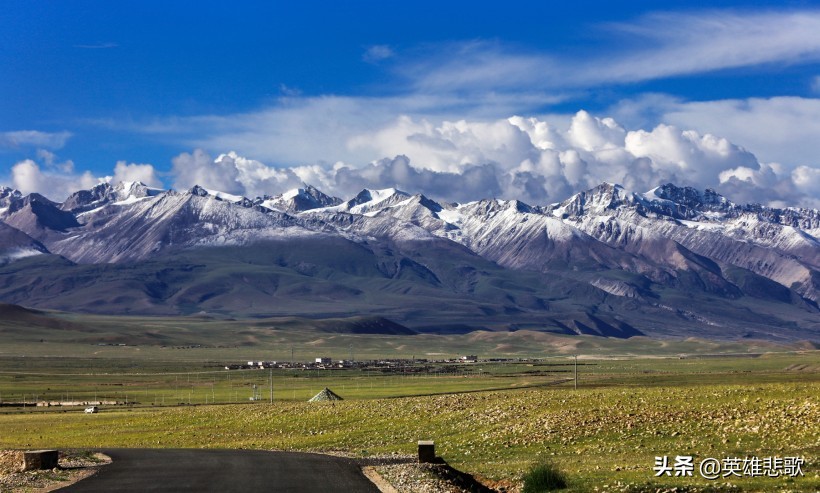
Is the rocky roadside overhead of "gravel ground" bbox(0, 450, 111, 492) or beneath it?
beneath

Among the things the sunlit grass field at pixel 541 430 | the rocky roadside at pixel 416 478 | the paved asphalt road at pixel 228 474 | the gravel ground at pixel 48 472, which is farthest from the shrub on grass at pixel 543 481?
the gravel ground at pixel 48 472

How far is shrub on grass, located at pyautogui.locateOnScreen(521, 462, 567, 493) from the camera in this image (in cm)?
3244

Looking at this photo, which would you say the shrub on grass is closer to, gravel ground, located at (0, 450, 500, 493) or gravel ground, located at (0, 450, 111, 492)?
gravel ground, located at (0, 450, 500, 493)

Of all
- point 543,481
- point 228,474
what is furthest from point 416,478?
point 228,474

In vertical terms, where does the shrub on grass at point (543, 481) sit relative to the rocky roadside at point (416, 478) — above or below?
above

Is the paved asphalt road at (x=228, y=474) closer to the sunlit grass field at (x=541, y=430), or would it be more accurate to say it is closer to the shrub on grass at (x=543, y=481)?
the shrub on grass at (x=543, y=481)

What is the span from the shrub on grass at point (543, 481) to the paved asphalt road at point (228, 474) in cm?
484

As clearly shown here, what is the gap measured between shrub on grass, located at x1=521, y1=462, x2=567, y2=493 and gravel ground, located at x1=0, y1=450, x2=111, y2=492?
50.3 ft

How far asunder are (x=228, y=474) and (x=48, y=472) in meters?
6.82

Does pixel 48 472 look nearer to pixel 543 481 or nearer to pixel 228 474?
pixel 228 474

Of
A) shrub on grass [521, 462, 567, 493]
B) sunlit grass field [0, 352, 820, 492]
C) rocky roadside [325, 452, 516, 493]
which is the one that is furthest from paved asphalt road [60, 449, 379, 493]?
sunlit grass field [0, 352, 820, 492]

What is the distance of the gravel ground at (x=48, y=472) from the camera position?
3512 cm

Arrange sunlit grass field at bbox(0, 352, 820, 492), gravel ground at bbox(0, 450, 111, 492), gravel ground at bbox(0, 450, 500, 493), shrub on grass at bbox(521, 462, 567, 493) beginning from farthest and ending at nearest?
sunlit grass field at bbox(0, 352, 820, 492) < gravel ground at bbox(0, 450, 111, 492) < gravel ground at bbox(0, 450, 500, 493) < shrub on grass at bbox(521, 462, 567, 493)

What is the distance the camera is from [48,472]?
3841 cm
